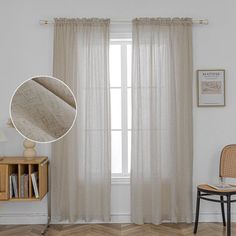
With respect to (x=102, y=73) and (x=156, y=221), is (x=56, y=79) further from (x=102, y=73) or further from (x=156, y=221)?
(x=156, y=221)

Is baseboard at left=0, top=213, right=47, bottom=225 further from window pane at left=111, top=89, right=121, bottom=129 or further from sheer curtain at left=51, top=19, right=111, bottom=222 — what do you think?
window pane at left=111, top=89, right=121, bottom=129

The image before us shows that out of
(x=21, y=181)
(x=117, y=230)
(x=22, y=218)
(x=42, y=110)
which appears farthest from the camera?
(x=22, y=218)

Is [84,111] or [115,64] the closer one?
[84,111]

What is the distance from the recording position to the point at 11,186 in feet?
13.9

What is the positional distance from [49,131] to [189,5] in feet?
7.26

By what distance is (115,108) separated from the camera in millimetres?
4707

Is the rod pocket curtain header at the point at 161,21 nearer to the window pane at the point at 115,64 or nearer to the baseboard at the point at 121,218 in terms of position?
the window pane at the point at 115,64

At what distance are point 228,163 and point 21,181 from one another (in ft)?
7.18

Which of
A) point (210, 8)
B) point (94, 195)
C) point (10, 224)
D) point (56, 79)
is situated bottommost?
point (10, 224)

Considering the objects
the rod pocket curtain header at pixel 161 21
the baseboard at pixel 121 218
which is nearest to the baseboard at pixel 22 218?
the baseboard at pixel 121 218

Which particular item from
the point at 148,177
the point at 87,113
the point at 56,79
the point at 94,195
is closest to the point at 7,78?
the point at 56,79

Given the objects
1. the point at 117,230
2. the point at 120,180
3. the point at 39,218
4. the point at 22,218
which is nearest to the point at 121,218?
the point at 117,230

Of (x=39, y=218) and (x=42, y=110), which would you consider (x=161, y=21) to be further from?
(x=39, y=218)

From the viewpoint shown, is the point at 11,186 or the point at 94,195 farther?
the point at 94,195
